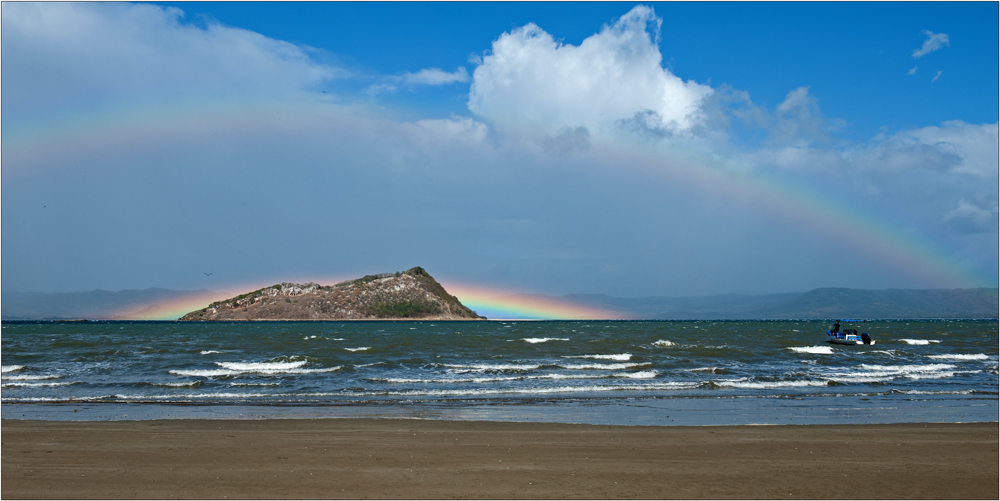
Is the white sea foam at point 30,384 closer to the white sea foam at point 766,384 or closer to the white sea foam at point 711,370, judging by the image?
the white sea foam at point 766,384

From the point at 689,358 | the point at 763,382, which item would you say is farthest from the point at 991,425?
the point at 689,358

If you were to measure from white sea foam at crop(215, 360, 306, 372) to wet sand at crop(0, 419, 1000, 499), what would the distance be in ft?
50.4

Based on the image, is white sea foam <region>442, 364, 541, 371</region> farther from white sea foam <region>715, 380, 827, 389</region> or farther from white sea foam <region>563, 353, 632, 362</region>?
white sea foam <region>715, 380, 827, 389</region>

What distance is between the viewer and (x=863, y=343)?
52.8m

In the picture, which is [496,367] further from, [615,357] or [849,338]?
[849,338]

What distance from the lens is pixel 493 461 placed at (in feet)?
32.6

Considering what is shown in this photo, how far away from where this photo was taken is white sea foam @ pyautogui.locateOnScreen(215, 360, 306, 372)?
2913 centimetres

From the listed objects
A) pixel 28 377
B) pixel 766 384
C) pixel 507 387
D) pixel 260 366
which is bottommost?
pixel 766 384

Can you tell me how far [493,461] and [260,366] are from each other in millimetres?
24015

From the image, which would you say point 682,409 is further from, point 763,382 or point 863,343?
point 863,343

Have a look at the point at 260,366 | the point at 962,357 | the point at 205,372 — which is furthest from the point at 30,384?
the point at 962,357

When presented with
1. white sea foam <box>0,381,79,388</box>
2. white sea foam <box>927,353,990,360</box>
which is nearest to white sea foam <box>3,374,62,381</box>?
white sea foam <box>0,381,79,388</box>

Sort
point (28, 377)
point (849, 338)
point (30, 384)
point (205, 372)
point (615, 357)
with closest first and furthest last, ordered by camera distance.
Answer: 1. point (30, 384)
2. point (28, 377)
3. point (205, 372)
4. point (615, 357)
5. point (849, 338)

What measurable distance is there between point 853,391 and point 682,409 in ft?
27.6
